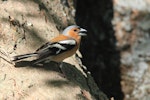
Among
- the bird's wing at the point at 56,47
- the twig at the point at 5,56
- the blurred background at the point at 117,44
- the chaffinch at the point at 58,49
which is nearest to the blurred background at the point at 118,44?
the blurred background at the point at 117,44

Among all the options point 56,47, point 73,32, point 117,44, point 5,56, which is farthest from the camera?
point 117,44

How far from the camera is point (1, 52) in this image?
15.9 ft

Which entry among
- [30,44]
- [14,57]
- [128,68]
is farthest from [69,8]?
[128,68]

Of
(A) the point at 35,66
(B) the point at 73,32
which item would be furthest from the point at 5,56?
(B) the point at 73,32

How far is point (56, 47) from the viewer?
518 centimetres

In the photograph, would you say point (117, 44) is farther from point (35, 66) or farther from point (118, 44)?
point (35, 66)

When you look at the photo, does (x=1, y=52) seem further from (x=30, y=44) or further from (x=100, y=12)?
(x=100, y=12)

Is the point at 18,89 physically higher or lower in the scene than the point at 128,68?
higher

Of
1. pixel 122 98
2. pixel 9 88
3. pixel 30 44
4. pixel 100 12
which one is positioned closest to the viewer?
pixel 9 88

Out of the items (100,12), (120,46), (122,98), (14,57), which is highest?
(14,57)

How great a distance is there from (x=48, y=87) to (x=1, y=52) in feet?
2.40

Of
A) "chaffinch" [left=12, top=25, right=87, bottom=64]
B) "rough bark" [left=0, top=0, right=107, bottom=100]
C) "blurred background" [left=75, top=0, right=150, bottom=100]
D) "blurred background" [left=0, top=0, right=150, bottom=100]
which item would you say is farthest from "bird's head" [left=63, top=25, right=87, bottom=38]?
"blurred background" [left=75, top=0, right=150, bottom=100]

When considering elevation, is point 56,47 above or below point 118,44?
above

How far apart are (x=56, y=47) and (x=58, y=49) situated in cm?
5
